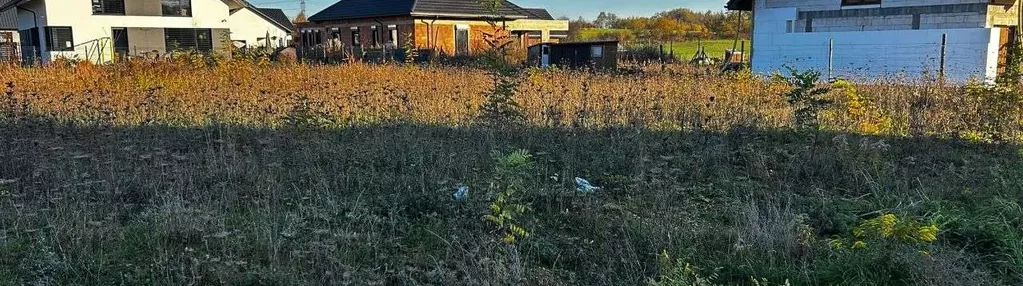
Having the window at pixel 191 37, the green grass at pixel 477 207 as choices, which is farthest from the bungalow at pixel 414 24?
the green grass at pixel 477 207

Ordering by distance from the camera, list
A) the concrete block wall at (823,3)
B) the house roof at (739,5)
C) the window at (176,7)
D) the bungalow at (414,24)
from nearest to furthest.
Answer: the concrete block wall at (823,3) < the house roof at (739,5) < the bungalow at (414,24) < the window at (176,7)

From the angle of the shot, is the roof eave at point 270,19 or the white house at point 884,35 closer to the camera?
the white house at point 884,35

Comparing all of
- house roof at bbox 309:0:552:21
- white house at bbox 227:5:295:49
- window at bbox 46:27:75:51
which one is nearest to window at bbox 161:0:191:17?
window at bbox 46:27:75:51

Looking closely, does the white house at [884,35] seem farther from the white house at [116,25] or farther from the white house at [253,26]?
the white house at [253,26]

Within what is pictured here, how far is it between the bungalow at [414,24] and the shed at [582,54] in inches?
301

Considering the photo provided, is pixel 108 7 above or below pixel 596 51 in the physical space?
above

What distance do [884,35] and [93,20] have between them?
3028cm

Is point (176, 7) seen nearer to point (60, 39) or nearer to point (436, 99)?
point (60, 39)

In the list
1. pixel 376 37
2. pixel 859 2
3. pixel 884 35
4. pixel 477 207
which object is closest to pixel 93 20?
pixel 376 37

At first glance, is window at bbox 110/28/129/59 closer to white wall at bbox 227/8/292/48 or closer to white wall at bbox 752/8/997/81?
white wall at bbox 227/8/292/48

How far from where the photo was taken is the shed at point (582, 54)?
17.2m

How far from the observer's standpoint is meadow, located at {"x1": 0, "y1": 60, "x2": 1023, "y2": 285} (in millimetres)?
Answer: 3143

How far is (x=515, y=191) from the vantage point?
3.43 m

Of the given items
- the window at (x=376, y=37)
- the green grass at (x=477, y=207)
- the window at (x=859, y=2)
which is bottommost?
the green grass at (x=477, y=207)
